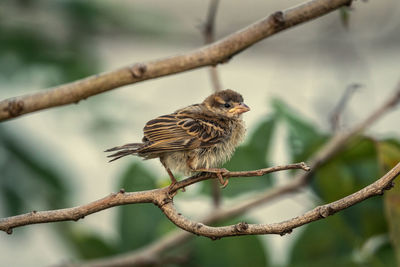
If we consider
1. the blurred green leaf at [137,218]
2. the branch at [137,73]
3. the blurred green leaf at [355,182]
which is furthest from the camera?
the blurred green leaf at [137,218]

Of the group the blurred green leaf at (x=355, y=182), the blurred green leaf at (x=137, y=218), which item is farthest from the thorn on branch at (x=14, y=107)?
the blurred green leaf at (x=355, y=182)

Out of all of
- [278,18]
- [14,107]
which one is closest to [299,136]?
[278,18]

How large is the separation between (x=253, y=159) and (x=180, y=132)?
0.63 m

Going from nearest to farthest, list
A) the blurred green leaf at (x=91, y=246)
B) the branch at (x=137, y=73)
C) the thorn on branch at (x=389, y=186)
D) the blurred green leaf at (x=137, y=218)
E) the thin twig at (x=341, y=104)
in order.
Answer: the thorn on branch at (x=389, y=186)
the branch at (x=137, y=73)
the thin twig at (x=341, y=104)
the blurred green leaf at (x=137, y=218)
the blurred green leaf at (x=91, y=246)

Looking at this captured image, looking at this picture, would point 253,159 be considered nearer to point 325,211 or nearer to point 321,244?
point 321,244

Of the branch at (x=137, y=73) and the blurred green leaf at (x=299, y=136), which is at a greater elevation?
the branch at (x=137, y=73)

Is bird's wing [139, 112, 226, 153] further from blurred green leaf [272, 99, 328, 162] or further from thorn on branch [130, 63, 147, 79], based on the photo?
blurred green leaf [272, 99, 328, 162]

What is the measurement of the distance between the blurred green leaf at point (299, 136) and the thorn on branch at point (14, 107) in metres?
1.12

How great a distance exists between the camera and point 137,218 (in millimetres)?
2719

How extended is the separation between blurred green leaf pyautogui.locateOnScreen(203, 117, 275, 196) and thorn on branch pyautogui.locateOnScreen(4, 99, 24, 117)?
3.14 feet

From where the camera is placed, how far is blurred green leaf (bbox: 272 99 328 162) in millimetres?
2518

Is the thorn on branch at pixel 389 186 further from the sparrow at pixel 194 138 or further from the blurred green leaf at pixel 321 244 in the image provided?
the blurred green leaf at pixel 321 244

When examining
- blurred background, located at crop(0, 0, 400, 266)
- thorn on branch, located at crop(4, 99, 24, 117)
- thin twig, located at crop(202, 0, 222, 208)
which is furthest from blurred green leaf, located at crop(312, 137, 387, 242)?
thorn on branch, located at crop(4, 99, 24, 117)

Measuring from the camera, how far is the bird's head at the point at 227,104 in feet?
7.41
